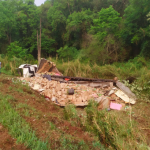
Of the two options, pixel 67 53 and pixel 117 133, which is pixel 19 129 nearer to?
pixel 117 133

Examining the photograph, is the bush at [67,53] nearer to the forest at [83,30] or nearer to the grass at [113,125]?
the forest at [83,30]

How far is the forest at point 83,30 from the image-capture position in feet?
44.8

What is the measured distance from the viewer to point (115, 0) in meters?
20.6

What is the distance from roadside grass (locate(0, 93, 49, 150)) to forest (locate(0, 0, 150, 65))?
10174 mm

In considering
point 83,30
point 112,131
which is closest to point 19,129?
point 112,131

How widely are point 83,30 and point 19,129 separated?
18.8 m

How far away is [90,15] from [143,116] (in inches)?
683

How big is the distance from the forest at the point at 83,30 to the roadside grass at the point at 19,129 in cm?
1017

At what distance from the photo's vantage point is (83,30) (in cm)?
1978

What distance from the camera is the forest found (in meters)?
13.6

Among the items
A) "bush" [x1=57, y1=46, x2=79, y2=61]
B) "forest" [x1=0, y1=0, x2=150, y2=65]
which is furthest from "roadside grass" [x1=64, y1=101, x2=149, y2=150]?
"bush" [x1=57, y1=46, x2=79, y2=61]

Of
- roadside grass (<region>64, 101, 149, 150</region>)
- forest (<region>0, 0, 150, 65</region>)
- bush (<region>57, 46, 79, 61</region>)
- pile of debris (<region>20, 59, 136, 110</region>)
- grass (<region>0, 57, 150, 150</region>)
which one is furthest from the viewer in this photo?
bush (<region>57, 46, 79, 61</region>)

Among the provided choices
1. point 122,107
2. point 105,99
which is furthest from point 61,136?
point 122,107

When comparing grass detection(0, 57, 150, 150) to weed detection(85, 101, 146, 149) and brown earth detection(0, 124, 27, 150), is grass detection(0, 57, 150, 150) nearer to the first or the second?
weed detection(85, 101, 146, 149)
